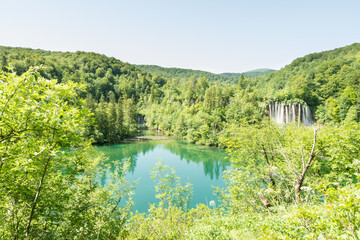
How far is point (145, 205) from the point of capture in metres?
16.5

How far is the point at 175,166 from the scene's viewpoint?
28.0m

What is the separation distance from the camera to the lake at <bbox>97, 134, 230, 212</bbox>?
18375mm

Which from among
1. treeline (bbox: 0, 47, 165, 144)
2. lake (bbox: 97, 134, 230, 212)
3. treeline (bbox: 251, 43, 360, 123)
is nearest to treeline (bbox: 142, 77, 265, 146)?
lake (bbox: 97, 134, 230, 212)

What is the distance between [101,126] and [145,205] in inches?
1142

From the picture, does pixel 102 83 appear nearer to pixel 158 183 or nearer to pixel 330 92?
pixel 330 92

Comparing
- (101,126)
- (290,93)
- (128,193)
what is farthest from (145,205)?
(290,93)

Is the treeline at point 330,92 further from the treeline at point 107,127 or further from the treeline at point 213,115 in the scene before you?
the treeline at point 107,127

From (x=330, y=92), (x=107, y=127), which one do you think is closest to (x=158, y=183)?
(x=107, y=127)

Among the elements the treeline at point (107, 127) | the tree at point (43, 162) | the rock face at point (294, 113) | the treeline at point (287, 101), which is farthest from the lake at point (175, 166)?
the rock face at point (294, 113)

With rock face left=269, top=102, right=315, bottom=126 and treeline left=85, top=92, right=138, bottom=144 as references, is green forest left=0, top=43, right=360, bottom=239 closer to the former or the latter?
treeline left=85, top=92, right=138, bottom=144

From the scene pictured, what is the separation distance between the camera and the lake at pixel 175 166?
60.3 feet

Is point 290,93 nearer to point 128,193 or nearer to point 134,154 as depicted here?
point 134,154

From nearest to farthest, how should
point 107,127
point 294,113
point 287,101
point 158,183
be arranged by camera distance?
point 158,183 < point 107,127 < point 294,113 < point 287,101

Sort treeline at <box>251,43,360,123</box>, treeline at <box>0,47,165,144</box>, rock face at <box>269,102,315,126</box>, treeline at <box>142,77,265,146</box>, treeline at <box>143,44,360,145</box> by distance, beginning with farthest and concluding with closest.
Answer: rock face at <box>269,102,315,126</box> < treeline at <box>142,77,265,146</box> < treeline at <box>0,47,165,144</box> < treeline at <box>143,44,360,145</box> < treeline at <box>251,43,360,123</box>
